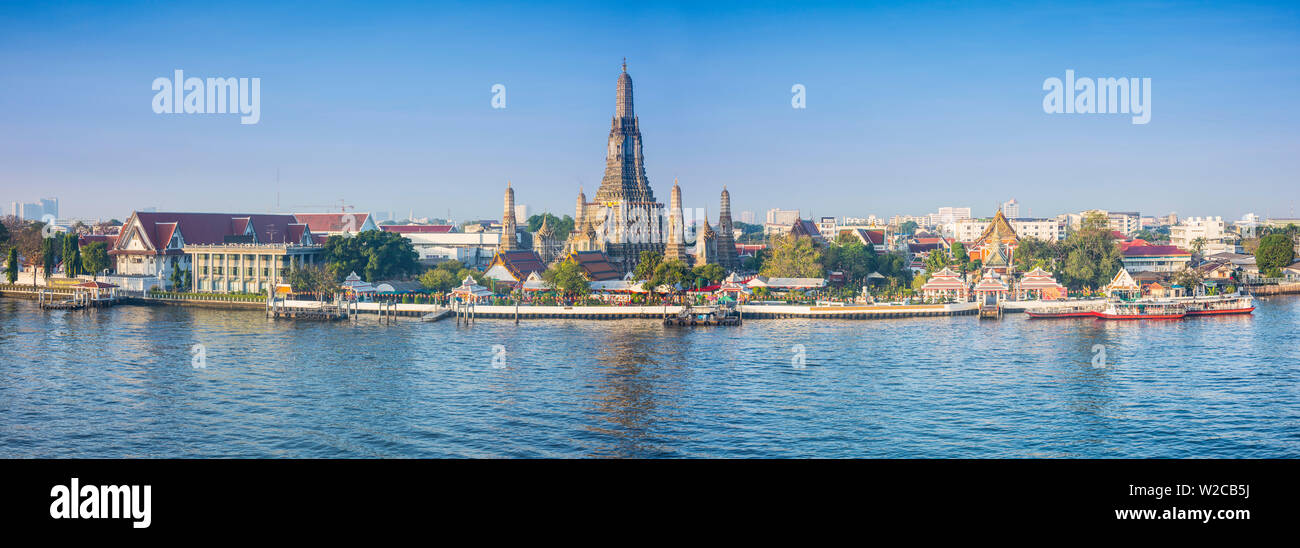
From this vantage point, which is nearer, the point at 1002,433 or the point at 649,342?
the point at 1002,433

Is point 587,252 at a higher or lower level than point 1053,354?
higher

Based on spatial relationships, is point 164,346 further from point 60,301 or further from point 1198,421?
point 1198,421

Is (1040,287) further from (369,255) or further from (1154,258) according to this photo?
(369,255)

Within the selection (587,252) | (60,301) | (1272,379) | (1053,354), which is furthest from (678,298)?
(60,301)
